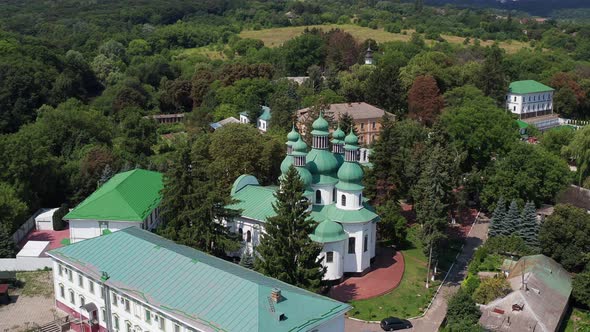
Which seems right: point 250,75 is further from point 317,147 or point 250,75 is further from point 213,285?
point 213,285

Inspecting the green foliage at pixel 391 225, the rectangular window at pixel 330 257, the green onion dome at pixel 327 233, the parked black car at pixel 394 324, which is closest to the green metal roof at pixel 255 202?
the green onion dome at pixel 327 233

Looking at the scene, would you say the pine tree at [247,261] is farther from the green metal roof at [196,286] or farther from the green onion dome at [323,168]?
the green onion dome at [323,168]

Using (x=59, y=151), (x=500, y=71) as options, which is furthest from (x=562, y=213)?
(x=59, y=151)

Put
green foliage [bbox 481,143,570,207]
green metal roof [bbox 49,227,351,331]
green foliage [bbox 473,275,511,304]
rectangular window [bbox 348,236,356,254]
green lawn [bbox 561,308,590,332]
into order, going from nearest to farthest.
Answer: green metal roof [bbox 49,227,351,331] < green lawn [bbox 561,308,590,332] < green foliage [bbox 473,275,511,304] < rectangular window [bbox 348,236,356,254] < green foliage [bbox 481,143,570,207]

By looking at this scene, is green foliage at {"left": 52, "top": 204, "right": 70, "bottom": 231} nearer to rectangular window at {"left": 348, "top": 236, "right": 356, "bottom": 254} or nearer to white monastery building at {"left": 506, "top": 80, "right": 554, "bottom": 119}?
rectangular window at {"left": 348, "top": 236, "right": 356, "bottom": 254}

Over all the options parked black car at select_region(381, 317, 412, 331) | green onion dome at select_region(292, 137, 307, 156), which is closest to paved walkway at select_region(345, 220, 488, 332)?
parked black car at select_region(381, 317, 412, 331)

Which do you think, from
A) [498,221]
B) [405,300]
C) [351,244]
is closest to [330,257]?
[351,244]
